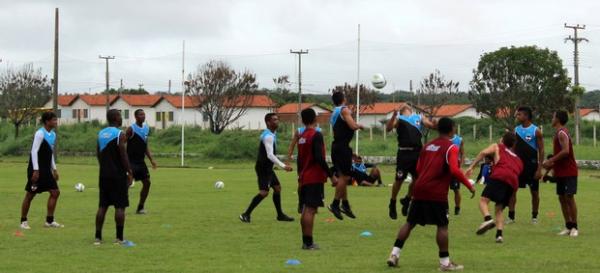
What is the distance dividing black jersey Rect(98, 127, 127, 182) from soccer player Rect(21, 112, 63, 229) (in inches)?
96.1

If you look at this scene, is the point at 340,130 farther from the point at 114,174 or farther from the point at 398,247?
the point at 398,247

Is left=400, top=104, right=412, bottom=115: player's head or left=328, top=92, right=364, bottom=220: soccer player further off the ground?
left=400, top=104, right=412, bottom=115: player's head

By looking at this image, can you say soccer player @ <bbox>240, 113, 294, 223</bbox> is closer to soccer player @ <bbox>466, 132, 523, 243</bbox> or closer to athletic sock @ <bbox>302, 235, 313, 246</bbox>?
athletic sock @ <bbox>302, 235, 313, 246</bbox>

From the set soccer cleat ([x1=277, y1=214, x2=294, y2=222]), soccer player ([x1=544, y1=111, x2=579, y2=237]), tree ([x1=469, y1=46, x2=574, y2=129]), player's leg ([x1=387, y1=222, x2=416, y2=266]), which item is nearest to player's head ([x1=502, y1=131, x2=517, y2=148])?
soccer player ([x1=544, y1=111, x2=579, y2=237])

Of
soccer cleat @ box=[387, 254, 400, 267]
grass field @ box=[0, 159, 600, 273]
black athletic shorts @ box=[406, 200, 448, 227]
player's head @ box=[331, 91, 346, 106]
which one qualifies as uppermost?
player's head @ box=[331, 91, 346, 106]

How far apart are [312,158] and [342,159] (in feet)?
8.70

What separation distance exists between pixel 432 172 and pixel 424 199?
36 cm

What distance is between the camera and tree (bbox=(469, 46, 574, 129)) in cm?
6894

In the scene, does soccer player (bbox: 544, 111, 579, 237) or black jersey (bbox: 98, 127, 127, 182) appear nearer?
black jersey (bbox: 98, 127, 127, 182)

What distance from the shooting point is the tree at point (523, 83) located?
68.9 m

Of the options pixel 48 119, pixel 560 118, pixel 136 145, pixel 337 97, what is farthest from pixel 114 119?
pixel 560 118

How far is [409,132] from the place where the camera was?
16.4 meters

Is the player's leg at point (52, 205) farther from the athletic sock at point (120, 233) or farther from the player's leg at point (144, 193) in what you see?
the athletic sock at point (120, 233)

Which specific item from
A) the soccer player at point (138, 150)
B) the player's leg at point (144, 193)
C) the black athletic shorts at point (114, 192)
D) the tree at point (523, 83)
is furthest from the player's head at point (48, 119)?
the tree at point (523, 83)
